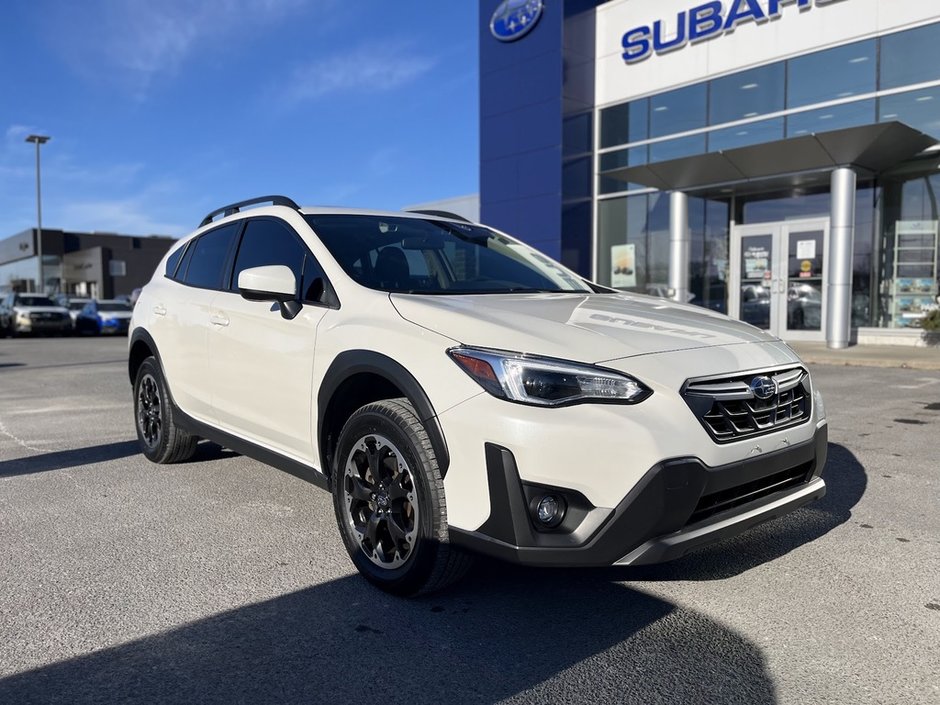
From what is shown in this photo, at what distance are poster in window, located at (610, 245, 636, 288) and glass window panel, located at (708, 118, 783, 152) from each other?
3.24m

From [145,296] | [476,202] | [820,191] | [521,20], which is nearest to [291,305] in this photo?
[145,296]

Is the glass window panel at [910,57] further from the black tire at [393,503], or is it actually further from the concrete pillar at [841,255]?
the black tire at [393,503]

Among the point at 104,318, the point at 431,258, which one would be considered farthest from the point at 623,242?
the point at 104,318

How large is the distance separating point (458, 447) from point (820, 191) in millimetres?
15685

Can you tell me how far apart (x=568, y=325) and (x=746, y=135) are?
1578 centimetres

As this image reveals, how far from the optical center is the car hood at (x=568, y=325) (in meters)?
2.80

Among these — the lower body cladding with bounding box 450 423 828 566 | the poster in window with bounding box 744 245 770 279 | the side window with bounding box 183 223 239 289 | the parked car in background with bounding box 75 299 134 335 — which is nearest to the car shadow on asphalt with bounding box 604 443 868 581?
the lower body cladding with bounding box 450 423 828 566

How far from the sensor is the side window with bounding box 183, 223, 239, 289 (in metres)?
4.76

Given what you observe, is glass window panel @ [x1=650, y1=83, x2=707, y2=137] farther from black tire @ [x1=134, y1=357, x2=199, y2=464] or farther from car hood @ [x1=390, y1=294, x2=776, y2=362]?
car hood @ [x1=390, y1=294, x2=776, y2=362]

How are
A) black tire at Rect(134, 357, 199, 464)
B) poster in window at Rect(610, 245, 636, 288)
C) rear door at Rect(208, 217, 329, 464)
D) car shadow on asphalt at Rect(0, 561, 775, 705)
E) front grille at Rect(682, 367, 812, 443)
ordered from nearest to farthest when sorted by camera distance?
1. car shadow on asphalt at Rect(0, 561, 775, 705)
2. front grille at Rect(682, 367, 812, 443)
3. rear door at Rect(208, 217, 329, 464)
4. black tire at Rect(134, 357, 199, 464)
5. poster in window at Rect(610, 245, 636, 288)

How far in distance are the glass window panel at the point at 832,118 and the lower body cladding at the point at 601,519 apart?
14471mm

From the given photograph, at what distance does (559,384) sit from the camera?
106 inches

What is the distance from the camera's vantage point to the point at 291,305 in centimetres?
374

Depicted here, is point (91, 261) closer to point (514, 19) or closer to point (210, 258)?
point (514, 19)
